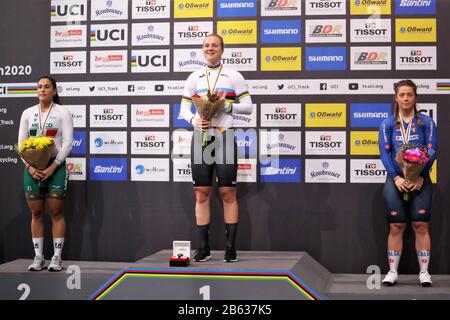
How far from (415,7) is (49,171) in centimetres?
A: 383

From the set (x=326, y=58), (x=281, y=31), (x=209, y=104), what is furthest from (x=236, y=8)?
(x=209, y=104)

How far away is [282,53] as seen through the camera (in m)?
5.52

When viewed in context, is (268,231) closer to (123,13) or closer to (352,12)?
(352,12)

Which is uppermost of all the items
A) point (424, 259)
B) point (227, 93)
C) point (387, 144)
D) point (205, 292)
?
point (227, 93)

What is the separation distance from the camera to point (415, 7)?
17.6ft

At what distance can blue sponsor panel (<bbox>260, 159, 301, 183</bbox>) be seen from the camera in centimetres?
549

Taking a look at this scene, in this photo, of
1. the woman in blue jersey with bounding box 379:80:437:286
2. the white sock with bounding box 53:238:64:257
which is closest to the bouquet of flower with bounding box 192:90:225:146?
the woman in blue jersey with bounding box 379:80:437:286

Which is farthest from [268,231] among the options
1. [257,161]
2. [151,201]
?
[151,201]

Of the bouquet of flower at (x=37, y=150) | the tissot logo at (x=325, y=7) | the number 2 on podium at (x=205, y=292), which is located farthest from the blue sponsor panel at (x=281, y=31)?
the number 2 on podium at (x=205, y=292)

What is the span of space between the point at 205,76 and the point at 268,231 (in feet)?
5.78

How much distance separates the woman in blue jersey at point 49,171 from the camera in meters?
4.90

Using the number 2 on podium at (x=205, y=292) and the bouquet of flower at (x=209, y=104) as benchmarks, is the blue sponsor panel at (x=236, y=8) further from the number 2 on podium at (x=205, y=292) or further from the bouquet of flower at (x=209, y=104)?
the number 2 on podium at (x=205, y=292)

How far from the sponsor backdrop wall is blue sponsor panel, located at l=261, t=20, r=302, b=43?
1cm

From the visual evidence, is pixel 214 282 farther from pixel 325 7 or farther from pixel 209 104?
pixel 325 7
